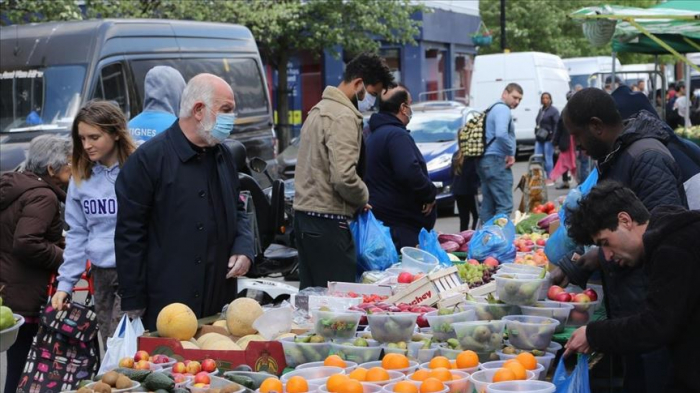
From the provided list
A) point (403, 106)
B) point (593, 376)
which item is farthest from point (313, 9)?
point (593, 376)

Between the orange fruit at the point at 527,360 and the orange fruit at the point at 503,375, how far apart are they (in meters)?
0.24

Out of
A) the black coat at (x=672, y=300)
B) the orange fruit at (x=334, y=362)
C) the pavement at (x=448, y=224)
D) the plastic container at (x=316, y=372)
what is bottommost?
the pavement at (x=448, y=224)

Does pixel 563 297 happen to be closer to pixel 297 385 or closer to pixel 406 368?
pixel 406 368

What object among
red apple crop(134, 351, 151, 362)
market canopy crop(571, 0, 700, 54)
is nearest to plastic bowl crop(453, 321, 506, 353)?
red apple crop(134, 351, 151, 362)

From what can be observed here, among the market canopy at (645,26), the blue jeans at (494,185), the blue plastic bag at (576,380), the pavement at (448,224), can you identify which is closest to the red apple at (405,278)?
the blue plastic bag at (576,380)

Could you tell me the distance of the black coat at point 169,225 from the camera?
540cm

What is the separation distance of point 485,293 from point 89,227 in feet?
7.29

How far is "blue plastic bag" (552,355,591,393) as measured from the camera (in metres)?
4.57

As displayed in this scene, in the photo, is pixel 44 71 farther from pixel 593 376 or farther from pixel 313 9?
pixel 313 9

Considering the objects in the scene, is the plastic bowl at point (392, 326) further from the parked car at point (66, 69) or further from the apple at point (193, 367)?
the parked car at point (66, 69)

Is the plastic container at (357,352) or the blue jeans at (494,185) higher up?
the plastic container at (357,352)

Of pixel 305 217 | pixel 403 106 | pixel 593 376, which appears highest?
pixel 403 106

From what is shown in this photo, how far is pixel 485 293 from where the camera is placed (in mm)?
5590

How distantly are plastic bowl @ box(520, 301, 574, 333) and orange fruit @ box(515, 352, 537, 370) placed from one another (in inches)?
22.4
